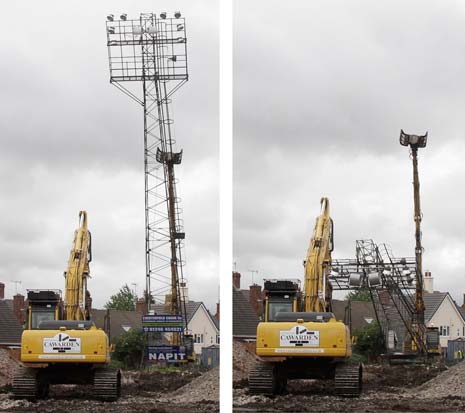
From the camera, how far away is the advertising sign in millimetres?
9133

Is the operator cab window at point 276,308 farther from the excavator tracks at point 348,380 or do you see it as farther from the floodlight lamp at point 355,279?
the excavator tracks at point 348,380

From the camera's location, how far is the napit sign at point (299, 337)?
29.6ft

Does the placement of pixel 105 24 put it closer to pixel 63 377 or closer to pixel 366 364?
pixel 63 377

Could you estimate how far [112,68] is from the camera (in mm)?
9172

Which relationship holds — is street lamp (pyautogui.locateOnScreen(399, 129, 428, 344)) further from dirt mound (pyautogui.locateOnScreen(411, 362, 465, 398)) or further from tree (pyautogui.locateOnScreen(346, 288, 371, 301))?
dirt mound (pyautogui.locateOnScreen(411, 362, 465, 398))

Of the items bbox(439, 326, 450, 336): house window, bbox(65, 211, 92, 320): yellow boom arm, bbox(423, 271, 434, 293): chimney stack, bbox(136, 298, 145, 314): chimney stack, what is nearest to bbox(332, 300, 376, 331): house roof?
bbox(423, 271, 434, 293): chimney stack

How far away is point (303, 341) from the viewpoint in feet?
29.8

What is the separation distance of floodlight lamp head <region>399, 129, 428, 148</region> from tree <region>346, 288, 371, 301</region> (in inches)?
47.1

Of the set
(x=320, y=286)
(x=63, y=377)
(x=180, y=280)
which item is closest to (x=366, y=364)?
(x=320, y=286)

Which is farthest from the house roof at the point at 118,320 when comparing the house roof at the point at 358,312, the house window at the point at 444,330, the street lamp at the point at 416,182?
the house window at the point at 444,330

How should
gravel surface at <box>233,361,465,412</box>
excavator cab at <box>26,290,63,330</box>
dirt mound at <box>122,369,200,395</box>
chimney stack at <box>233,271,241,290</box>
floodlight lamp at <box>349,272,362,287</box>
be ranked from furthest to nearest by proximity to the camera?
excavator cab at <box>26,290,63,330</box>
floodlight lamp at <box>349,272,362,287</box>
dirt mound at <box>122,369,200,395</box>
gravel surface at <box>233,361,465,412</box>
chimney stack at <box>233,271,241,290</box>

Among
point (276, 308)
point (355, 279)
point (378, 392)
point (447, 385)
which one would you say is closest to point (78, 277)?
point (276, 308)

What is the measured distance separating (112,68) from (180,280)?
173 centimetres

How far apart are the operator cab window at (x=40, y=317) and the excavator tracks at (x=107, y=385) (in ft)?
1.98
